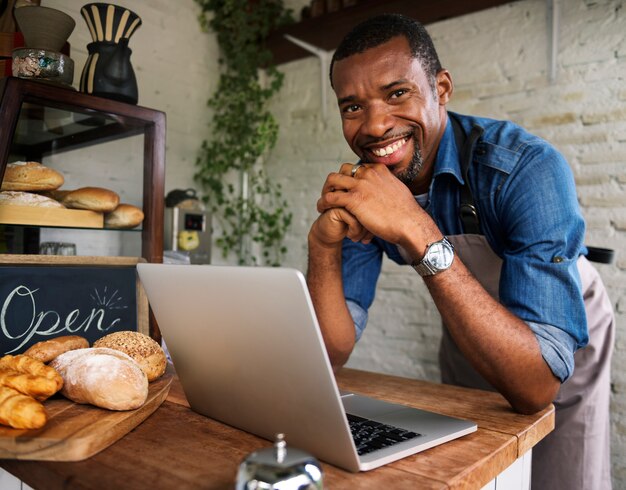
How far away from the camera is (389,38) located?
1.18 metres

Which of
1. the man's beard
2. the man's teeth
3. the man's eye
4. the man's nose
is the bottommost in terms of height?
the man's beard

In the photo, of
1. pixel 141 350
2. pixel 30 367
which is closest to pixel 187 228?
pixel 141 350

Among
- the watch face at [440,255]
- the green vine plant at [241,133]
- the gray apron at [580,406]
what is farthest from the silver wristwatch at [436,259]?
the green vine plant at [241,133]

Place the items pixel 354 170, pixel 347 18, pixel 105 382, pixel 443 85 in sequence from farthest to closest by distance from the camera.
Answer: pixel 347 18 < pixel 443 85 < pixel 354 170 < pixel 105 382

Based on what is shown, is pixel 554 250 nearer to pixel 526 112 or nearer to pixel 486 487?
pixel 486 487

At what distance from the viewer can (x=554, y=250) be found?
998mm

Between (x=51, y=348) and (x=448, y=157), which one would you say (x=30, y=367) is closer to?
(x=51, y=348)

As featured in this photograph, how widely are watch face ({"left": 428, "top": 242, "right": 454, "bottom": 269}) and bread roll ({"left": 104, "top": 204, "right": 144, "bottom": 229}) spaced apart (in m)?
0.78

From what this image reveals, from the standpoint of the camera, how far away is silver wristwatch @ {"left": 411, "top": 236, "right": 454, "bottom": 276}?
3.08 ft

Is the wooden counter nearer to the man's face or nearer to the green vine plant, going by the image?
the man's face

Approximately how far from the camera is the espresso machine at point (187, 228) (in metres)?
2.33

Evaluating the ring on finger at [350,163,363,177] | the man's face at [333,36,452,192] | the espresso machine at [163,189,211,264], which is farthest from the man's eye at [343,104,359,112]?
the espresso machine at [163,189,211,264]

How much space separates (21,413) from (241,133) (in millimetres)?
2472

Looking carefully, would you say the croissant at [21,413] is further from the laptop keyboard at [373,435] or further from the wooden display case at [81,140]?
the wooden display case at [81,140]
